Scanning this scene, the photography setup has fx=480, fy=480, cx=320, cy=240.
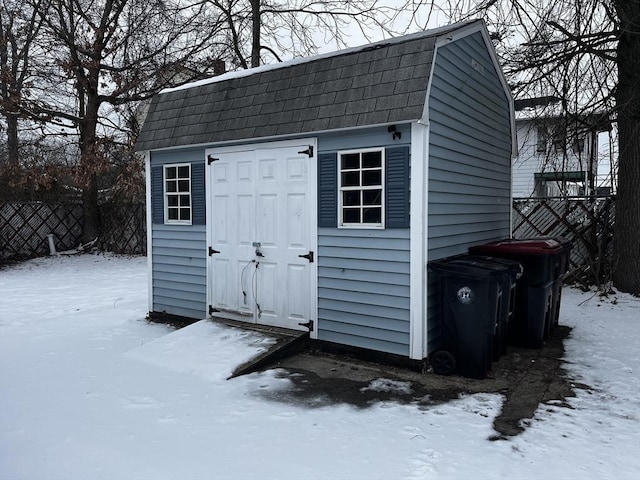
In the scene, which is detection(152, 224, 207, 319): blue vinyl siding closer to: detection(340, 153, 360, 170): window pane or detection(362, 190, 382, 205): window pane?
detection(340, 153, 360, 170): window pane

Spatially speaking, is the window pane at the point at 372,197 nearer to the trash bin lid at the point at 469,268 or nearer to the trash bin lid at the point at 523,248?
the trash bin lid at the point at 469,268

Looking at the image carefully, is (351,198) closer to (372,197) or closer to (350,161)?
(372,197)

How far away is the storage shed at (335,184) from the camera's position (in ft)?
15.2

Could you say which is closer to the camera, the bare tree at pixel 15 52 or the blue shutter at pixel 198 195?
the blue shutter at pixel 198 195

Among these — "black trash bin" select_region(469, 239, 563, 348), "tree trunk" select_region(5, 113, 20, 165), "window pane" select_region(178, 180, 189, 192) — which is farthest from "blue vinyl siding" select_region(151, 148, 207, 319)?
"tree trunk" select_region(5, 113, 20, 165)

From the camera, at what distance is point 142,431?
135 inches

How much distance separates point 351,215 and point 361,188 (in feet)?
1.02

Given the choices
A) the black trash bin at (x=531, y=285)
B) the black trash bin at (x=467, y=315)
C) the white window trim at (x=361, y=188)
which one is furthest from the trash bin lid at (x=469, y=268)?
the black trash bin at (x=531, y=285)

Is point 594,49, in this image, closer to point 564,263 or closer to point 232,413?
point 564,263

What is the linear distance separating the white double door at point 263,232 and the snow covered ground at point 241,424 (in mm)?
482

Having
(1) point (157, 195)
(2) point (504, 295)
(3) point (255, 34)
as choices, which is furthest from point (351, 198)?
(3) point (255, 34)

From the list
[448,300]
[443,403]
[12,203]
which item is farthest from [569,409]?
[12,203]

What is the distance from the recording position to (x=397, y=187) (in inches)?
184

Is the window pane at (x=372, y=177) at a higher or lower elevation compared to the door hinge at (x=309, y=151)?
lower
